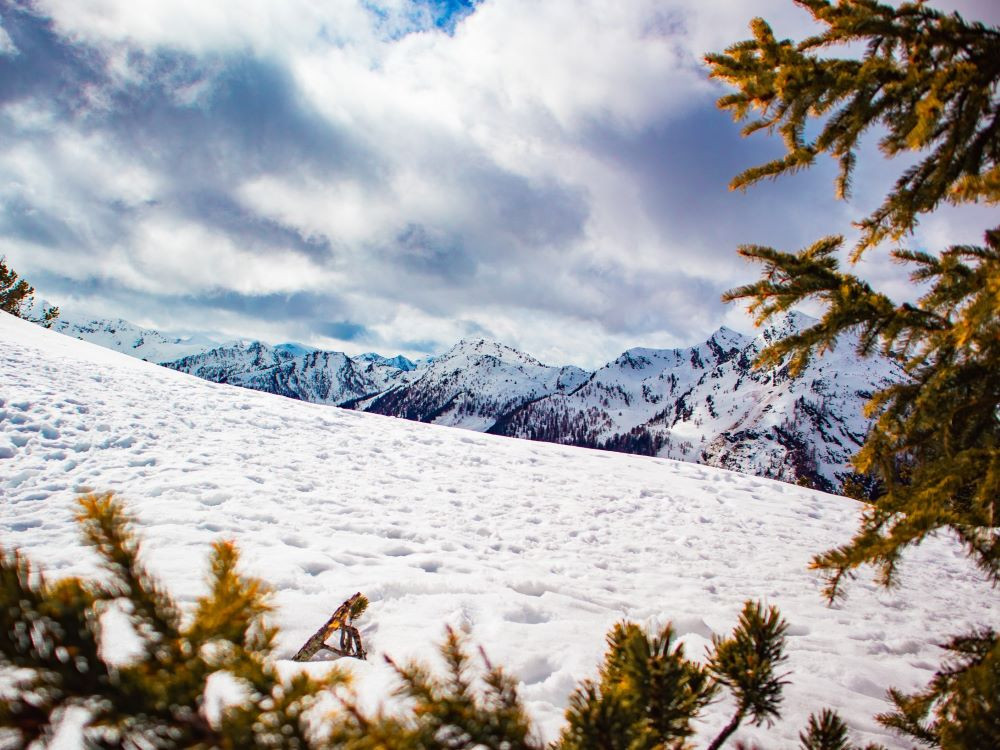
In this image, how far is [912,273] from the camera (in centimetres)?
334

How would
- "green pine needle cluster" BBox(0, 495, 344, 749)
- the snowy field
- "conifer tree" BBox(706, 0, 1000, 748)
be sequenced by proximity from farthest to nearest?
the snowy field, "conifer tree" BBox(706, 0, 1000, 748), "green pine needle cluster" BBox(0, 495, 344, 749)

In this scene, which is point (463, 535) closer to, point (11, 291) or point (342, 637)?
point (342, 637)

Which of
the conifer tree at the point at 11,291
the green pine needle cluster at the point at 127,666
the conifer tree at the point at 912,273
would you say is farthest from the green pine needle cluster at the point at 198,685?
the conifer tree at the point at 11,291

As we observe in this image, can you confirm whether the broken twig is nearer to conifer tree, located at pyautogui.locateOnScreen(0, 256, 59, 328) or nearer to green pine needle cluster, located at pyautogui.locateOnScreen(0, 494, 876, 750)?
green pine needle cluster, located at pyautogui.locateOnScreen(0, 494, 876, 750)

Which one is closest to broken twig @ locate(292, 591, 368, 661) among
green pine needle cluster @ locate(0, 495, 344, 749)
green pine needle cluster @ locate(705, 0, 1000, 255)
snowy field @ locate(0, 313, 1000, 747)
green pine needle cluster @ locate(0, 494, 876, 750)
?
snowy field @ locate(0, 313, 1000, 747)

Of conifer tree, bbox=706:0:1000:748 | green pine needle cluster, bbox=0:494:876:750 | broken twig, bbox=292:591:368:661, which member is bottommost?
broken twig, bbox=292:591:368:661

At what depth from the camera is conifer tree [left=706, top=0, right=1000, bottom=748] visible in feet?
7.30

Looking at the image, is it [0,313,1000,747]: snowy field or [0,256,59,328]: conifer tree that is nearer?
[0,313,1000,747]: snowy field

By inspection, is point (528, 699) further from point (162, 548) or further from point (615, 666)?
point (162, 548)

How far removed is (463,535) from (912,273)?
660 centimetres

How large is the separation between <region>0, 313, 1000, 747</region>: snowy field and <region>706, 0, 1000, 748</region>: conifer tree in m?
1.67

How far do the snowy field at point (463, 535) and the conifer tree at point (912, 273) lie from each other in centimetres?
167

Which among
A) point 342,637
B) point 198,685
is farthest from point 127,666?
point 342,637

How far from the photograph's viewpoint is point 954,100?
2740 mm
